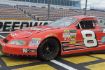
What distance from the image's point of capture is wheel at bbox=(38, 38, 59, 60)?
275 inches

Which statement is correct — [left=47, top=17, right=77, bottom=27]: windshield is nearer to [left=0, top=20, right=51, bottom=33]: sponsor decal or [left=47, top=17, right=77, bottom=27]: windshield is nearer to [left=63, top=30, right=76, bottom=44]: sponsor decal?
[left=63, top=30, right=76, bottom=44]: sponsor decal

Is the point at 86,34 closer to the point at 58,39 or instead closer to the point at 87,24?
the point at 87,24

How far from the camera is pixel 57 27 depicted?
782cm

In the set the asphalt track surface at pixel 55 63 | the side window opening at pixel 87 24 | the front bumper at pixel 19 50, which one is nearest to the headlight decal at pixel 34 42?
the front bumper at pixel 19 50

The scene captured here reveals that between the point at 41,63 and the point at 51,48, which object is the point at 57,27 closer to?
the point at 51,48

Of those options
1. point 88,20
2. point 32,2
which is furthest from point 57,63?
point 32,2

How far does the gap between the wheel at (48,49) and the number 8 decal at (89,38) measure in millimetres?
1159

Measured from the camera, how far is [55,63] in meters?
6.98

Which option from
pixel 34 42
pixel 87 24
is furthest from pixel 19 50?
pixel 87 24

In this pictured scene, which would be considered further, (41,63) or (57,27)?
(57,27)

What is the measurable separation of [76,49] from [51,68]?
5.42 ft

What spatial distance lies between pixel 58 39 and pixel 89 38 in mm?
1294

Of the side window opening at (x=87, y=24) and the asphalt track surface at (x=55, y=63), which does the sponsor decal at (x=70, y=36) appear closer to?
the side window opening at (x=87, y=24)

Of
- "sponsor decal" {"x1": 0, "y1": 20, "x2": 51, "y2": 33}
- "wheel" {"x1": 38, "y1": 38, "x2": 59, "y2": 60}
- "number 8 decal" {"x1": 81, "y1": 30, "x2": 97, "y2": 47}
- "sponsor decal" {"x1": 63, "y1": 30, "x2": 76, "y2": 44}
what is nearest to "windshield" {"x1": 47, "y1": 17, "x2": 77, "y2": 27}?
"sponsor decal" {"x1": 63, "y1": 30, "x2": 76, "y2": 44}
